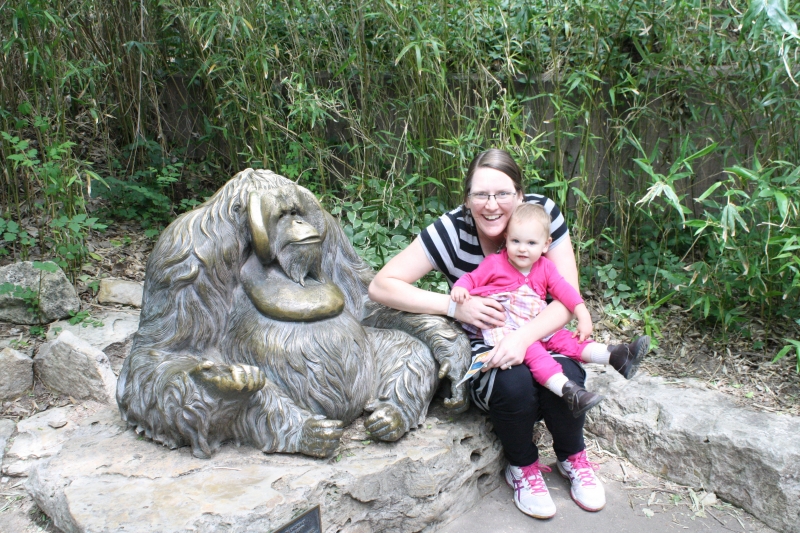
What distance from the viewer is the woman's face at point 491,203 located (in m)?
2.31

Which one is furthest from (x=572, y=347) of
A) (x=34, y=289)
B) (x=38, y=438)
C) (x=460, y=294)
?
(x=34, y=289)

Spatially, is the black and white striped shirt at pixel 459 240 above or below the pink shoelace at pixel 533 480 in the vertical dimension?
above

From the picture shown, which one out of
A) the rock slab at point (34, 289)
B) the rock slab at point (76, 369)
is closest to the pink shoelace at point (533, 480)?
the rock slab at point (76, 369)

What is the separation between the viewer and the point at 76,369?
126 inches

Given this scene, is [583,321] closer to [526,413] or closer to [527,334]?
[527,334]

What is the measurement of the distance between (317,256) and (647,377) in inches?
66.7

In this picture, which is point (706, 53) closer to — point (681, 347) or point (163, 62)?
point (681, 347)

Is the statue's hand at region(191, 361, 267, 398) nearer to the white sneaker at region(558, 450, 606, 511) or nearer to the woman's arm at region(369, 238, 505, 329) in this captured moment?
the woman's arm at region(369, 238, 505, 329)

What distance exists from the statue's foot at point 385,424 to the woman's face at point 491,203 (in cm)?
70

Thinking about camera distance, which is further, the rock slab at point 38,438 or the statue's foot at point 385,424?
the rock slab at point 38,438

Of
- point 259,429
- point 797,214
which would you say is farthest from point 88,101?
point 797,214

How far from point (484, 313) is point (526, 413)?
365mm

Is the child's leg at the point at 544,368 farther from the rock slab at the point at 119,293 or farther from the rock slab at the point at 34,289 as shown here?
the rock slab at the point at 34,289

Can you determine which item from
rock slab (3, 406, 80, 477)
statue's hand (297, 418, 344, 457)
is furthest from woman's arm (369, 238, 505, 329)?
rock slab (3, 406, 80, 477)
